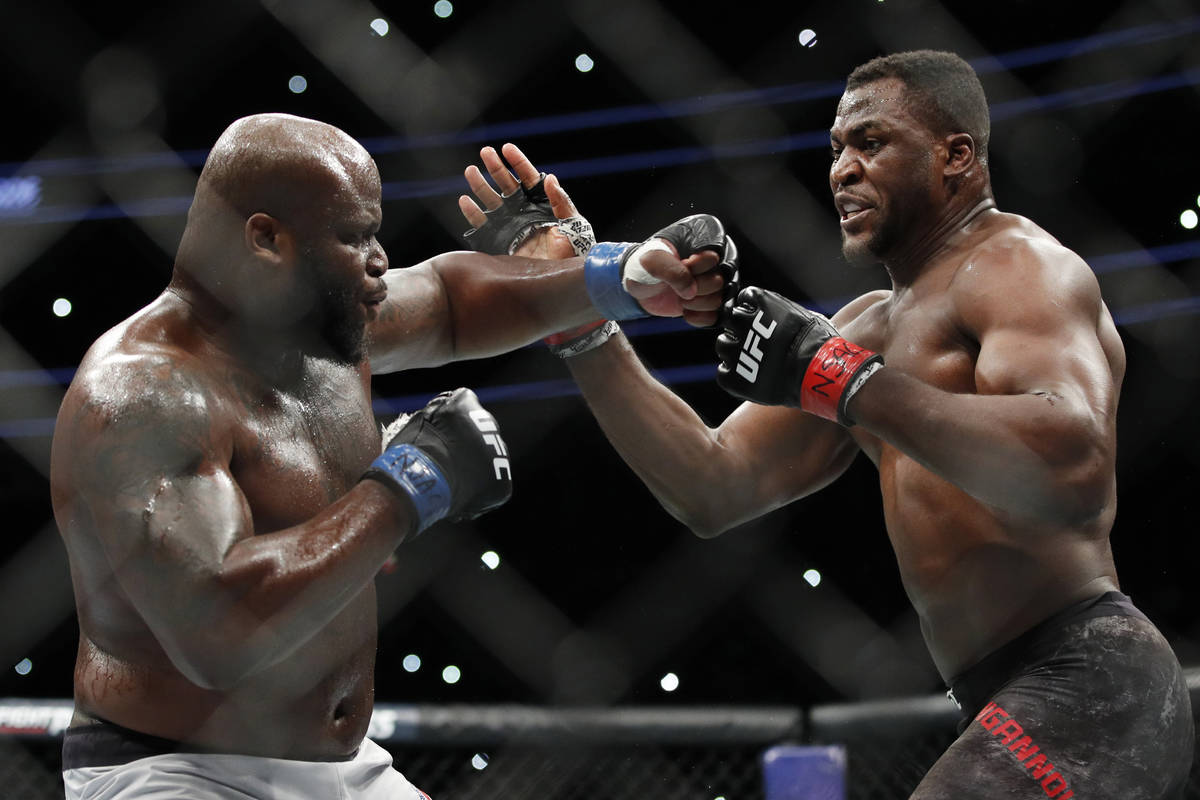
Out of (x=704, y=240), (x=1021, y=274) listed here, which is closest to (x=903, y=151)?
(x=1021, y=274)

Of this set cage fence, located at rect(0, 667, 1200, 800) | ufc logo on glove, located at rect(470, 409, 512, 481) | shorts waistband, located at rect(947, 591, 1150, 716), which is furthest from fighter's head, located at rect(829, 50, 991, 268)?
cage fence, located at rect(0, 667, 1200, 800)

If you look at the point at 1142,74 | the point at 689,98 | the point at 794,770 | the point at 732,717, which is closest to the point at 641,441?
the point at 794,770

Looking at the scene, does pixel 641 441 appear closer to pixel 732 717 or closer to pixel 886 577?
pixel 732 717

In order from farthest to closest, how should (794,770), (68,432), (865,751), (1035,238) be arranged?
(865,751) → (794,770) → (1035,238) → (68,432)

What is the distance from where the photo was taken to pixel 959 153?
7.20ft

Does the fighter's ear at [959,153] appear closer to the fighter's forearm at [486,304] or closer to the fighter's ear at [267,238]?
the fighter's forearm at [486,304]

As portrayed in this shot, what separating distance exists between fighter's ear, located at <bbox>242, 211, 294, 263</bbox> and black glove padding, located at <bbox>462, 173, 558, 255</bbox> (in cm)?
67

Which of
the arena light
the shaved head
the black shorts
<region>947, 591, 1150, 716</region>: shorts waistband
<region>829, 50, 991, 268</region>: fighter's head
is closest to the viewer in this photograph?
the shaved head

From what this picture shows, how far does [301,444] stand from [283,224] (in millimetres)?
281

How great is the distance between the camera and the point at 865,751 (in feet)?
10.9

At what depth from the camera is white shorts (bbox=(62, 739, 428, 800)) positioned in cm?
149

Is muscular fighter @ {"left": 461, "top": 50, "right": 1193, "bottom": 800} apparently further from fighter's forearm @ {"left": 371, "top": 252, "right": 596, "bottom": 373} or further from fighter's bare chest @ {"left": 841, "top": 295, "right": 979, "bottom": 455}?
fighter's forearm @ {"left": 371, "top": 252, "right": 596, "bottom": 373}

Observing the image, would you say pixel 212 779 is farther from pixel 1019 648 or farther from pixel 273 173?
pixel 1019 648

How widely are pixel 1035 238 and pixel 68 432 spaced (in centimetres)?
146
